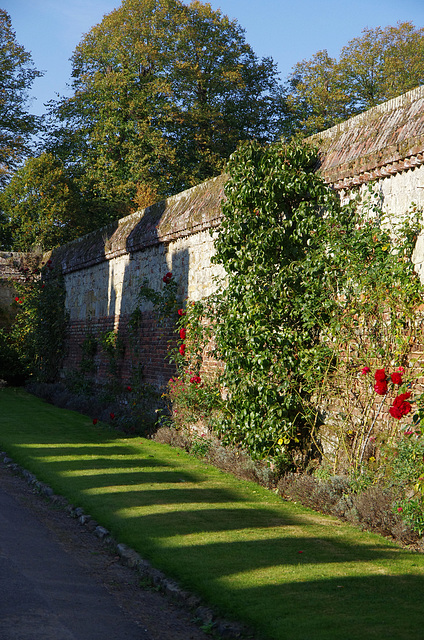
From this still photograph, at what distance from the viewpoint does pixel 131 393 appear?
1284 cm

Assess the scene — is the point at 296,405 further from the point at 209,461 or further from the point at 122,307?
the point at 122,307

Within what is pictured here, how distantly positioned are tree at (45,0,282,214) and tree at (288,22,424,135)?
6.21 feet

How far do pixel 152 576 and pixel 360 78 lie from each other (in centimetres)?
2796

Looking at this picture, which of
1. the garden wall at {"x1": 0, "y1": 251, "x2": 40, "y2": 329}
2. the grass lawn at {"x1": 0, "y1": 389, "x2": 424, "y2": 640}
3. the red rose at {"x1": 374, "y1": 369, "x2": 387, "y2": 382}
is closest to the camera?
the grass lawn at {"x1": 0, "y1": 389, "x2": 424, "y2": 640}

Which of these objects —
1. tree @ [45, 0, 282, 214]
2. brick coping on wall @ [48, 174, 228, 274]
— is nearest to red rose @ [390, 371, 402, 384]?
brick coping on wall @ [48, 174, 228, 274]

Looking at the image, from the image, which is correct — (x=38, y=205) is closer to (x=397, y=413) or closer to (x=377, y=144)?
(x=377, y=144)

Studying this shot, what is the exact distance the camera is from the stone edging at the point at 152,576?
4055 mm

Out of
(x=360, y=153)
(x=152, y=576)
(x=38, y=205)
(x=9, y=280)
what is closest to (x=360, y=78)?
(x=38, y=205)

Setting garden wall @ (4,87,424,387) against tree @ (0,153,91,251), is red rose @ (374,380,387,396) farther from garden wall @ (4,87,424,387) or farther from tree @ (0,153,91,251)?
tree @ (0,153,91,251)

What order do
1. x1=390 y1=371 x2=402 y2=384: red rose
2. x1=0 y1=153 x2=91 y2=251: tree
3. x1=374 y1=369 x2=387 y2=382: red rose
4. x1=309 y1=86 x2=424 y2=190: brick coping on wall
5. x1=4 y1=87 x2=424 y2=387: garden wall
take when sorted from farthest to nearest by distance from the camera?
x1=0 y1=153 x2=91 y2=251: tree < x1=4 y1=87 x2=424 y2=387: garden wall < x1=309 y1=86 x2=424 y2=190: brick coping on wall < x1=374 y1=369 x2=387 y2=382: red rose < x1=390 y1=371 x2=402 y2=384: red rose

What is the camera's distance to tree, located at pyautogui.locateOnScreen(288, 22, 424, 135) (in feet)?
91.2

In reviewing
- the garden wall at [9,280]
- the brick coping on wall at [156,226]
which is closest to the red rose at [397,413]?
the brick coping on wall at [156,226]

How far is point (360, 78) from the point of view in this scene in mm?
29109

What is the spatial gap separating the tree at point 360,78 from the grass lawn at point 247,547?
72.8 feet
